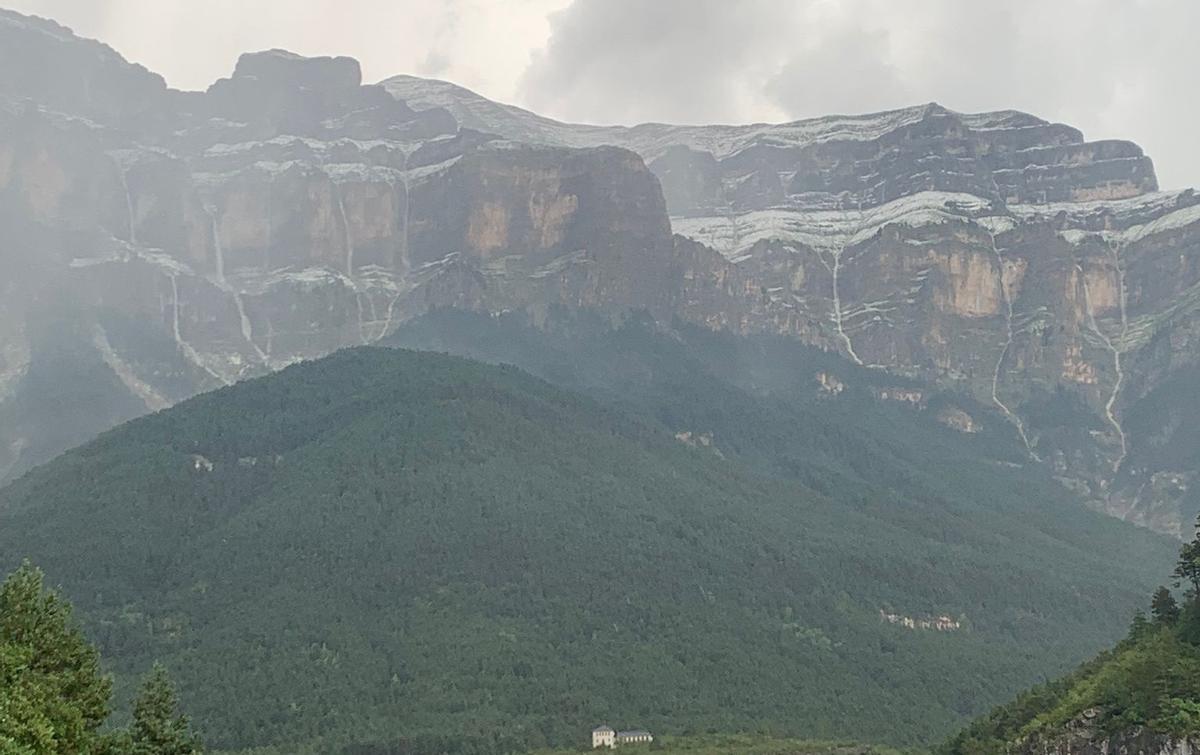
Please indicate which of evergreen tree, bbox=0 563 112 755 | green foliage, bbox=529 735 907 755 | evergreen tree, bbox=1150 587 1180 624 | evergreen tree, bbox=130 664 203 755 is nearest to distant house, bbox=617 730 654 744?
green foliage, bbox=529 735 907 755

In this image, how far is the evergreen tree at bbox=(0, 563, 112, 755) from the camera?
55125 millimetres

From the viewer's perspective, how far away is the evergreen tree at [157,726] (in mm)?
65312

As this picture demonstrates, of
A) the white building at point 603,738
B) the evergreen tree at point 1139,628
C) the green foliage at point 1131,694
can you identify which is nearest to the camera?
the green foliage at point 1131,694

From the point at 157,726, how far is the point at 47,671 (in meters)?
5.63

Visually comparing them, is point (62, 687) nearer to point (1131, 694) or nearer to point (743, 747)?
point (1131, 694)

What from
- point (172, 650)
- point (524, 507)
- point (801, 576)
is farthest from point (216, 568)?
point (801, 576)

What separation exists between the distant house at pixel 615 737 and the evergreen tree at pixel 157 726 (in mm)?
70515

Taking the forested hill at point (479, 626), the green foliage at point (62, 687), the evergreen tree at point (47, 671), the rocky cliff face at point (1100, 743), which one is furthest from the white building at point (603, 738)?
the evergreen tree at point (47, 671)

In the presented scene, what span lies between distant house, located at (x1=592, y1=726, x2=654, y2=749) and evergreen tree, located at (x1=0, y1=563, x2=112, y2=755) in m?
73.1

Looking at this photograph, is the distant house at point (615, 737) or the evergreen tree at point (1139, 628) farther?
the distant house at point (615, 737)

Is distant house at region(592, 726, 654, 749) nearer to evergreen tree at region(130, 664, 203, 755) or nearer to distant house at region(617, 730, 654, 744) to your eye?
distant house at region(617, 730, 654, 744)

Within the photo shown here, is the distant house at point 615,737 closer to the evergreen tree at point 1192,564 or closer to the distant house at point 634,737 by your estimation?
the distant house at point 634,737

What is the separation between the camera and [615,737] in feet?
452

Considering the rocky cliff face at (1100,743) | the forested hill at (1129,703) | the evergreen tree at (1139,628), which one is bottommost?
the rocky cliff face at (1100,743)
